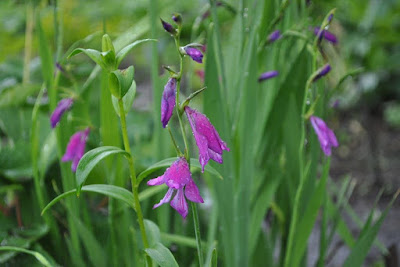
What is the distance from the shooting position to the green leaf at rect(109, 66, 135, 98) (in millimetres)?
728

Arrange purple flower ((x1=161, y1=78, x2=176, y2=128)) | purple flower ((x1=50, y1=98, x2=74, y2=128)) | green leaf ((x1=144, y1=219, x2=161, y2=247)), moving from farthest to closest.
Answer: purple flower ((x1=50, y1=98, x2=74, y2=128)), green leaf ((x1=144, y1=219, x2=161, y2=247)), purple flower ((x1=161, y1=78, x2=176, y2=128))

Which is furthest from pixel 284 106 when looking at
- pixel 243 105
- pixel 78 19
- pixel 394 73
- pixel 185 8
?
pixel 78 19

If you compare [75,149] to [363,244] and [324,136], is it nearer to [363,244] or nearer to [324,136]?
[324,136]

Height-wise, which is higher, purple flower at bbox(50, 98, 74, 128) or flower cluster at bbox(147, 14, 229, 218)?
flower cluster at bbox(147, 14, 229, 218)

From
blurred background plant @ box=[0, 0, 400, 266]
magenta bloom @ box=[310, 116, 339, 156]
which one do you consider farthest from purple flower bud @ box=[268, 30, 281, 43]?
magenta bloom @ box=[310, 116, 339, 156]

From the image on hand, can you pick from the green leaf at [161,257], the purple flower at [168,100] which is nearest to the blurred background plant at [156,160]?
the green leaf at [161,257]

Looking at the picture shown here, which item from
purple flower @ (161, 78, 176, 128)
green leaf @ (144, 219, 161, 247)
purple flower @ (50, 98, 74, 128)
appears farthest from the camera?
purple flower @ (50, 98, 74, 128)

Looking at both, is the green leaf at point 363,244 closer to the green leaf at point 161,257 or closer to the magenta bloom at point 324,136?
the magenta bloom at point 324,136

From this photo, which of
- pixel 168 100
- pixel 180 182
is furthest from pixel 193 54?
pixel 180 182

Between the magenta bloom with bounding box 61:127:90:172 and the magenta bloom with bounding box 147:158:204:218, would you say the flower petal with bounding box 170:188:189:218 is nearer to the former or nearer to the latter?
the magenta bloom with bounding box 147:158:204:218

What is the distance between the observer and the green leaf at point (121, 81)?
728 mm

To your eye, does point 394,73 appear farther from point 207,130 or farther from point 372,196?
point 207,130

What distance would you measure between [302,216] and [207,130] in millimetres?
530

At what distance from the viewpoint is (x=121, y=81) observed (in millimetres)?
726
